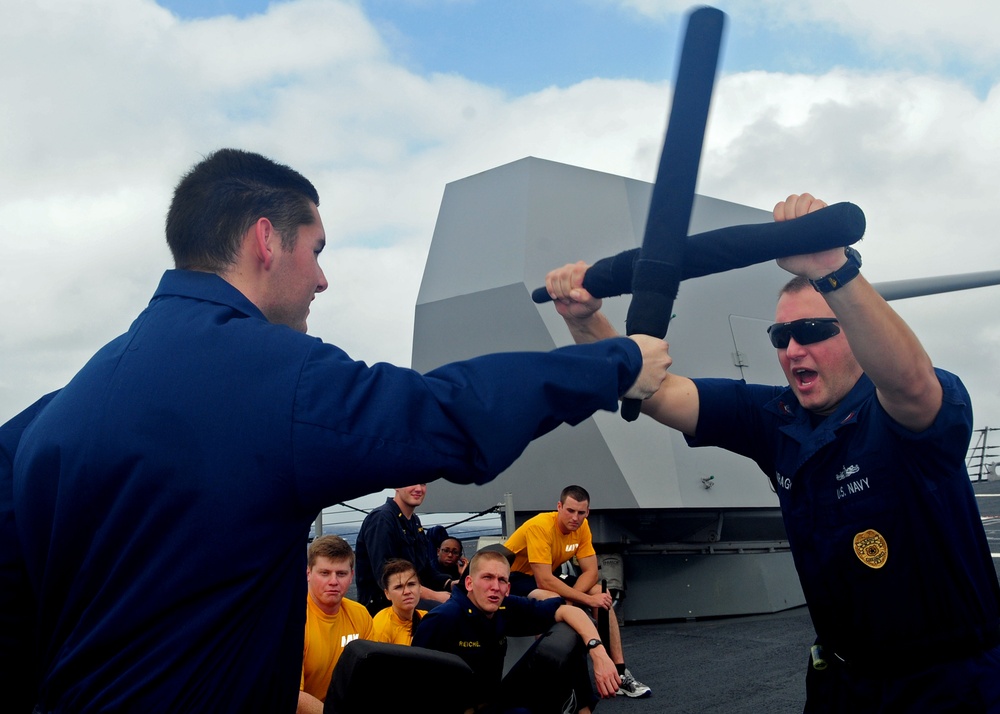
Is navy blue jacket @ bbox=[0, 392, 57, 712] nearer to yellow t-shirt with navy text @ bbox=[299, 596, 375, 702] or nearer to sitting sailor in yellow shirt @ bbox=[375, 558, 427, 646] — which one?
yellow t-shirt with navy text @ bbox=[299, 596, 375, 702]

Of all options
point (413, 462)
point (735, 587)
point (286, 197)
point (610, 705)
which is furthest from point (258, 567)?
point (735, 587)

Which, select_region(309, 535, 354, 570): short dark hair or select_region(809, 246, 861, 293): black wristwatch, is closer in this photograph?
select_region(809, 246, 861, 293): black wristwatch

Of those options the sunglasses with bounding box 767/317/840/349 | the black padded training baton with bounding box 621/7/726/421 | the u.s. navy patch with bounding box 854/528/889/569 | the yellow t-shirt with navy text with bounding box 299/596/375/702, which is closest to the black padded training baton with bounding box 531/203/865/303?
the black padded training baton with bounding box 621/7/726/421

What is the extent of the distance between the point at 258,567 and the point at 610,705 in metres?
4.60

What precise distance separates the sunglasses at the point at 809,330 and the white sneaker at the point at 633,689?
3910mm

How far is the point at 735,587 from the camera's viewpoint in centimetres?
788

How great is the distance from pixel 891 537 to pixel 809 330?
51 cm

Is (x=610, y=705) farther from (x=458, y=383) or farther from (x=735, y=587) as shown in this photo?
(x=458, y=383)

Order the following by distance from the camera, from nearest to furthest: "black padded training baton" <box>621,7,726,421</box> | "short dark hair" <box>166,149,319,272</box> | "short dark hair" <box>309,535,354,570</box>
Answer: "black padded training baton" <box>621,7,726,421</box> → "short dark hair" <box>166,149,319,272</box> → "short dark hair" <box>309,535,354,570</box>

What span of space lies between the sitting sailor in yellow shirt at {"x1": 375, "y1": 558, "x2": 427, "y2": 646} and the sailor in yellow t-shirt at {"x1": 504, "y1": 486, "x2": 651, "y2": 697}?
141 centimetres

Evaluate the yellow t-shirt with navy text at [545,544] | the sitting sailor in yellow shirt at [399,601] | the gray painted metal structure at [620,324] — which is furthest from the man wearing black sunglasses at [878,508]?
the gray painted metal structure at [620,324]

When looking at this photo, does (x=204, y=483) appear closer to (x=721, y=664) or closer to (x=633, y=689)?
(x=633, y=689)

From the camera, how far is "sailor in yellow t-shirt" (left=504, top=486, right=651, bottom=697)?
5691 millimetres

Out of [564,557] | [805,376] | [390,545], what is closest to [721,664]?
[564,557]
